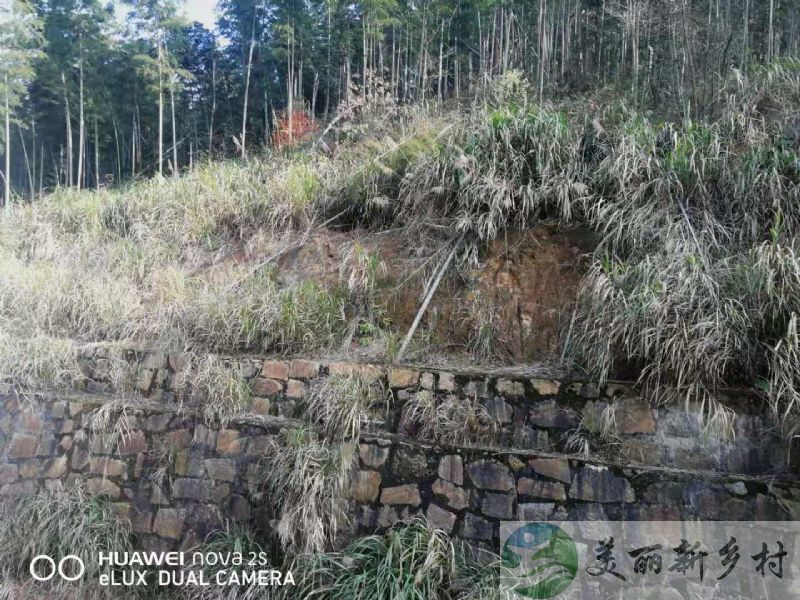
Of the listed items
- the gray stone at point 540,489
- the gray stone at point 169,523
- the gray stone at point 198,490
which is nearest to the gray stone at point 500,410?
the gray stone at point 540,489

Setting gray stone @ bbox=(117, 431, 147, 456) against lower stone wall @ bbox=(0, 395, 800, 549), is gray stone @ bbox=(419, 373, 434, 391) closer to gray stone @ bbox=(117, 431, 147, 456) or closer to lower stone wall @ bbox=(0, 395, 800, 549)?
lower stone wall @ bbox=(0, 395, 800, 549)

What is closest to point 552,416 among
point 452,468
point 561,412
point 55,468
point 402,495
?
point 561,412

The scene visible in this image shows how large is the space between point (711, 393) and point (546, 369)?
35.8 inches

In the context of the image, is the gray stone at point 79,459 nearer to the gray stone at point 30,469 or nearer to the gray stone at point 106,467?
Result: the gray stone at point 106,467

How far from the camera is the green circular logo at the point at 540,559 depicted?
264 cm

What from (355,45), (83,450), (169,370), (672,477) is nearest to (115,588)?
(83,450)

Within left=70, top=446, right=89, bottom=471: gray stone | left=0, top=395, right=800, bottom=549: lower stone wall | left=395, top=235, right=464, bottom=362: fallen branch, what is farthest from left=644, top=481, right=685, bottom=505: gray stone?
left=70, top=446, right=89, bottom=471: gray stone

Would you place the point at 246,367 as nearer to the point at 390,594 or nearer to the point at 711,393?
the point at 390,594

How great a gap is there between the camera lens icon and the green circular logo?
8.54ft

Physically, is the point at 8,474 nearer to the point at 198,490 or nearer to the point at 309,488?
the point at 198,490

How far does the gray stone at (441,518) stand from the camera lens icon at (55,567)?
2192mm

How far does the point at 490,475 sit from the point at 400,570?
2.26 feet

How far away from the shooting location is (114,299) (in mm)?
4602

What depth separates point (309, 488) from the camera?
9.86ft
